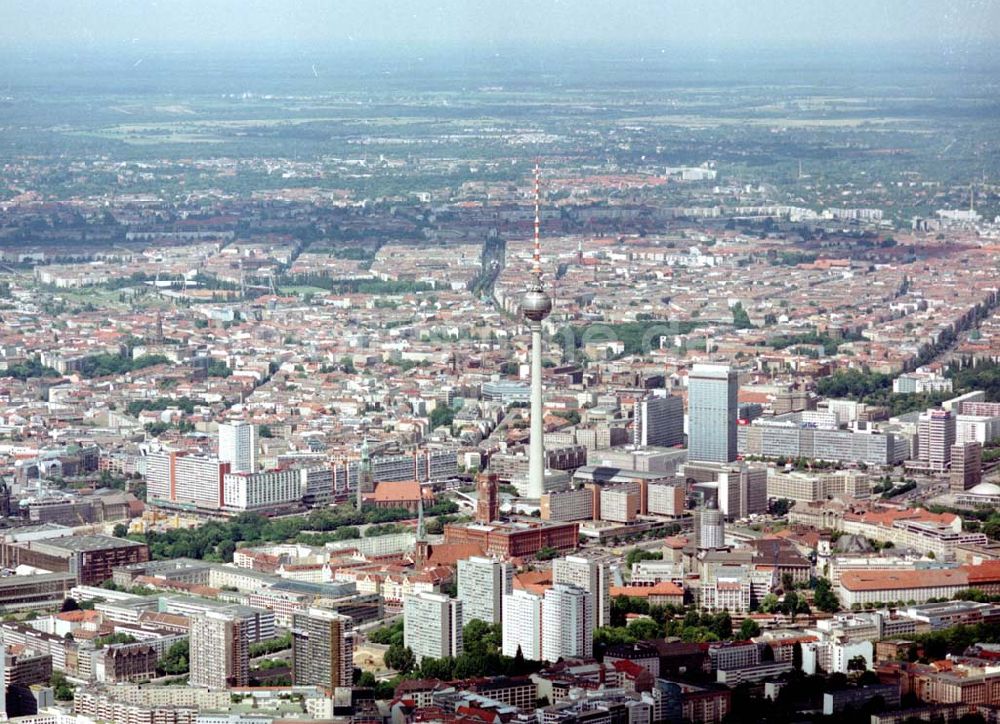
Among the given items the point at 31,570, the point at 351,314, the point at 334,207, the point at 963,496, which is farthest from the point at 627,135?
the point at 31,570

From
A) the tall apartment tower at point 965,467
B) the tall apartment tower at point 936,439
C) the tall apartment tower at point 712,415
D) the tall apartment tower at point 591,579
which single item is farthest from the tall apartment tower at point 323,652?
the tall apartment tower at point 936,439

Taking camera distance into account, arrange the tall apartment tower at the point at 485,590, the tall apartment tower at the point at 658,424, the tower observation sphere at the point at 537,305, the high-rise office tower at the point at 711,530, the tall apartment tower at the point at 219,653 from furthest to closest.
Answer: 1. the tall apartment tower at the point at 658,424
2. the tower observation sphere at the point at 537,305
3. the high-rise office tower at the point at 711,530
4. the tall apartment tower at the point at 485,590
5. the tall apartment tower at the point at 219,653

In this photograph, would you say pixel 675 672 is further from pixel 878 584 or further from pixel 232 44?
pixel 232 44

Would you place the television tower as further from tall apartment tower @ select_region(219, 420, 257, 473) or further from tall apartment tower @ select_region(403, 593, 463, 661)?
tall apartment tower @ select_region(403, 593, 463, 661)

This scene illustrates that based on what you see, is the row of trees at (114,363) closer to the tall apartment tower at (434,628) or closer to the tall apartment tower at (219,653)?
the tall apartment tower at (434,628)

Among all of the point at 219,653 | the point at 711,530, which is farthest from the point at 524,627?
the point at 711,530

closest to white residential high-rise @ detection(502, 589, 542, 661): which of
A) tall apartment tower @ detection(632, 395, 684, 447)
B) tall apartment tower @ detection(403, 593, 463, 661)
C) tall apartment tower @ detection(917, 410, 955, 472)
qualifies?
tall apartment tower @ detection(403, 593, 463, 661)

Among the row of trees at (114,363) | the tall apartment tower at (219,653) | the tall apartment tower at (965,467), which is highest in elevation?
the tall apartment tower at (219,653)

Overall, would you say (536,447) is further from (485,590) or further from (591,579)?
(485,590)
